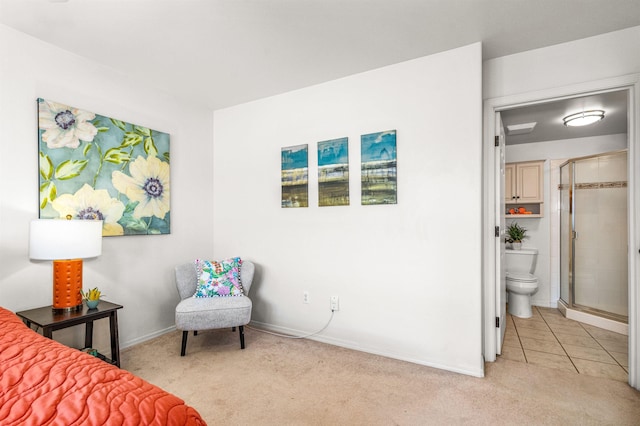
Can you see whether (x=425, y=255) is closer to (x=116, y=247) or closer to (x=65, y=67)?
(x=116, y=247)

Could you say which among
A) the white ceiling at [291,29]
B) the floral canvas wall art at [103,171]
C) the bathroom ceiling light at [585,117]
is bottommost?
the floral canvas wall art at [103,171]

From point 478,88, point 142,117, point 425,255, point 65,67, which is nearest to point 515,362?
point 425,255

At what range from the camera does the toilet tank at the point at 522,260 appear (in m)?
4.27

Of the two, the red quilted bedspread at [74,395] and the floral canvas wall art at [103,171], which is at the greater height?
the floral canvas wall art at [103,171]

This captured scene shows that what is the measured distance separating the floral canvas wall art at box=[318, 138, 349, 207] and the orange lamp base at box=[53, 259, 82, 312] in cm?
193

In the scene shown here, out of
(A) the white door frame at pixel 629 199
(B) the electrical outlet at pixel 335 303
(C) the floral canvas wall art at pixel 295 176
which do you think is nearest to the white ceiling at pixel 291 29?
(A) the white door frame at pixel 629 199

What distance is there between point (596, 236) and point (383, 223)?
2997mm

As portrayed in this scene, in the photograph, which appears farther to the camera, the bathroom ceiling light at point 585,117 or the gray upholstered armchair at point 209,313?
the bathroom ceiling light at point 585,117

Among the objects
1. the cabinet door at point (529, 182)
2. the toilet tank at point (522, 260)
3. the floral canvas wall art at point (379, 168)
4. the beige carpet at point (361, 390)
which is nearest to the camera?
the beige carpet at point (361, 390)

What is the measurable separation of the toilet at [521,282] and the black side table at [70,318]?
4162 mm

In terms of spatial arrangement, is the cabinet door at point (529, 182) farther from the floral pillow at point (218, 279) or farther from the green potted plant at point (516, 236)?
the floral pillow at point (218, 279)

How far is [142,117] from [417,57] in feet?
8.10

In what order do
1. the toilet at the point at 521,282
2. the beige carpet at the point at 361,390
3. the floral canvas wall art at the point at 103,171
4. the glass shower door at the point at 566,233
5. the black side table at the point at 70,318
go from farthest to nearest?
the glass shower door at the point at 566,233
the toilet at the point at 521,282
the floral canvas wall art at the point at 103,171
the black side table at the point at 70,318
the beige carpet at the point at 361,390

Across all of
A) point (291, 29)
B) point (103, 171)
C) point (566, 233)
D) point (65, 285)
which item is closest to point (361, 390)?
point (65, 285)
